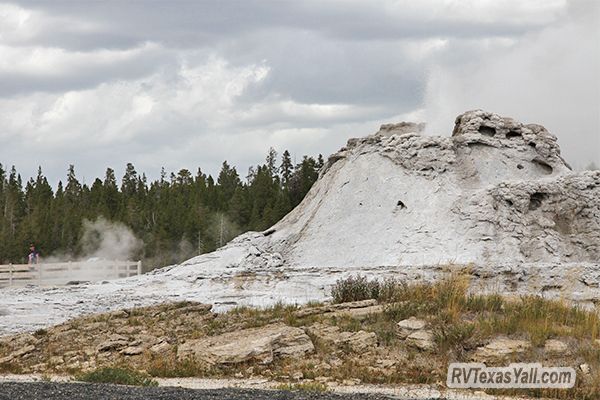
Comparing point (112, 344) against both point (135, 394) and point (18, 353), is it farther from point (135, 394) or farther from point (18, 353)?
point (135, 394)

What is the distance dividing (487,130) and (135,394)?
27053 millimetres

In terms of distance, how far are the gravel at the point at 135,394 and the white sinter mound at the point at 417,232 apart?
13.3 meters

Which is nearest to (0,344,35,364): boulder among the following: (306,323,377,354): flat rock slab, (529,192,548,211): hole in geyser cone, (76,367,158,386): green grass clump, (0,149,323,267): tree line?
(76,367,158,386): green grass clump

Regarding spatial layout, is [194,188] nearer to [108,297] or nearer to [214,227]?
[214,227]

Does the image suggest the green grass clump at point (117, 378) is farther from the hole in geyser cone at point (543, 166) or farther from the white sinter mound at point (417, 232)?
the hole in geyser cone at point (543, 166)

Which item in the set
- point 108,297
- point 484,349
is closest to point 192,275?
point 108,297

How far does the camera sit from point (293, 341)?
56.5 feet

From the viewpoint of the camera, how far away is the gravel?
1222cm

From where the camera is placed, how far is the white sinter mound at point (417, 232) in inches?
1150

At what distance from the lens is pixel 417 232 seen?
33156 mm

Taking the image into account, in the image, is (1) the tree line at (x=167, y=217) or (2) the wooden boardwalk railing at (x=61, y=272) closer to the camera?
→ (2) the wooden boardwalk railing at (x=61, y=272)

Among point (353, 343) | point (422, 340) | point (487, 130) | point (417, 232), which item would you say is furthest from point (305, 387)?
point (487, 130)

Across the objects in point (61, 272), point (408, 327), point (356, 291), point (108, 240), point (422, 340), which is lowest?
point (422, 340)

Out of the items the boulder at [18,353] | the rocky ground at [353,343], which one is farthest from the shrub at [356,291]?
the boulder at [18,353]
